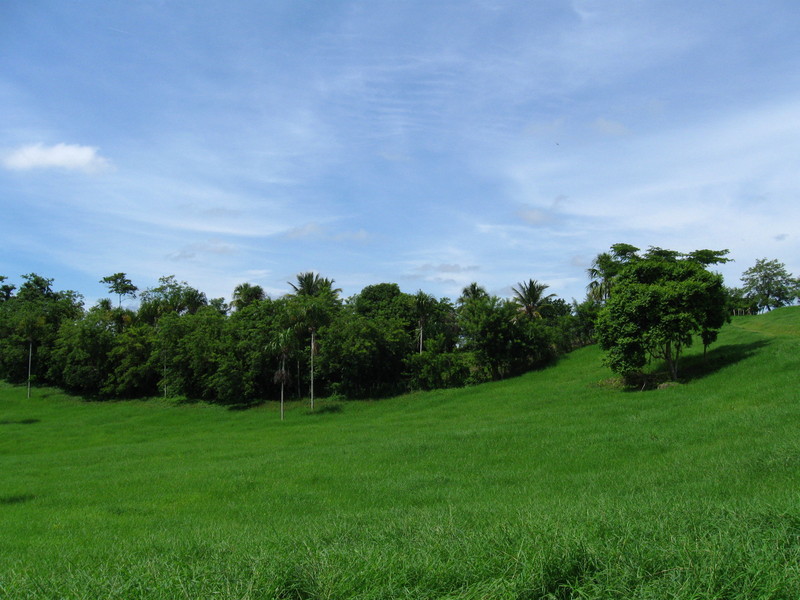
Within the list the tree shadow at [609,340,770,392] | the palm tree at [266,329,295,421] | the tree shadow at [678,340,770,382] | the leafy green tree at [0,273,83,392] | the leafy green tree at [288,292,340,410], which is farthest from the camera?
the leafy green tree at [0,273,83,392]

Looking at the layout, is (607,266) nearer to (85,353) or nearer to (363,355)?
(363,355)

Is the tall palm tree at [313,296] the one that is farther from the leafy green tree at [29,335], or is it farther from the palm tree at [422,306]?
the leafy green tree at [29,335]

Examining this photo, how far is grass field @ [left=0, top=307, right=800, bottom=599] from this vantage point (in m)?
4.07

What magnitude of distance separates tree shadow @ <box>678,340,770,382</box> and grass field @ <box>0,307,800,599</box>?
0.29 meters

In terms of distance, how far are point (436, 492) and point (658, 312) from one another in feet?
86.1

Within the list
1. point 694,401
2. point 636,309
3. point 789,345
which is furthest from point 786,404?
point 789,345

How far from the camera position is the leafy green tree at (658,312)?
36331 millimetres

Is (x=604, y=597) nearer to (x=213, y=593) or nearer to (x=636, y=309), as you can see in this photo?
(x=213, y=593)

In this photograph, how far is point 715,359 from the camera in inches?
1587

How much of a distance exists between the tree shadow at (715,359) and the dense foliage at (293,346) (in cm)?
1525

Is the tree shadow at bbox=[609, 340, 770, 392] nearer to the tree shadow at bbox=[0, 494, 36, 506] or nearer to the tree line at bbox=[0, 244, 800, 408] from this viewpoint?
the tree line at bbox=[0, 244, 800, 408]

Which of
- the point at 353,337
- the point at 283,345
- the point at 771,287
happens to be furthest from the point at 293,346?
the point at 771,287

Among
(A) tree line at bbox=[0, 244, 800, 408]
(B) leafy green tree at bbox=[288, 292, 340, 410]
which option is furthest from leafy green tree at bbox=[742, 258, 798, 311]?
(B) leafy green tree at bbox=[288, 292, 340, 410]

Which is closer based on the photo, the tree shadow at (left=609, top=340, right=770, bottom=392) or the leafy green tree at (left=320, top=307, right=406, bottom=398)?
the tree shadow at (left=609, top=340, right=770, bottom=392)
